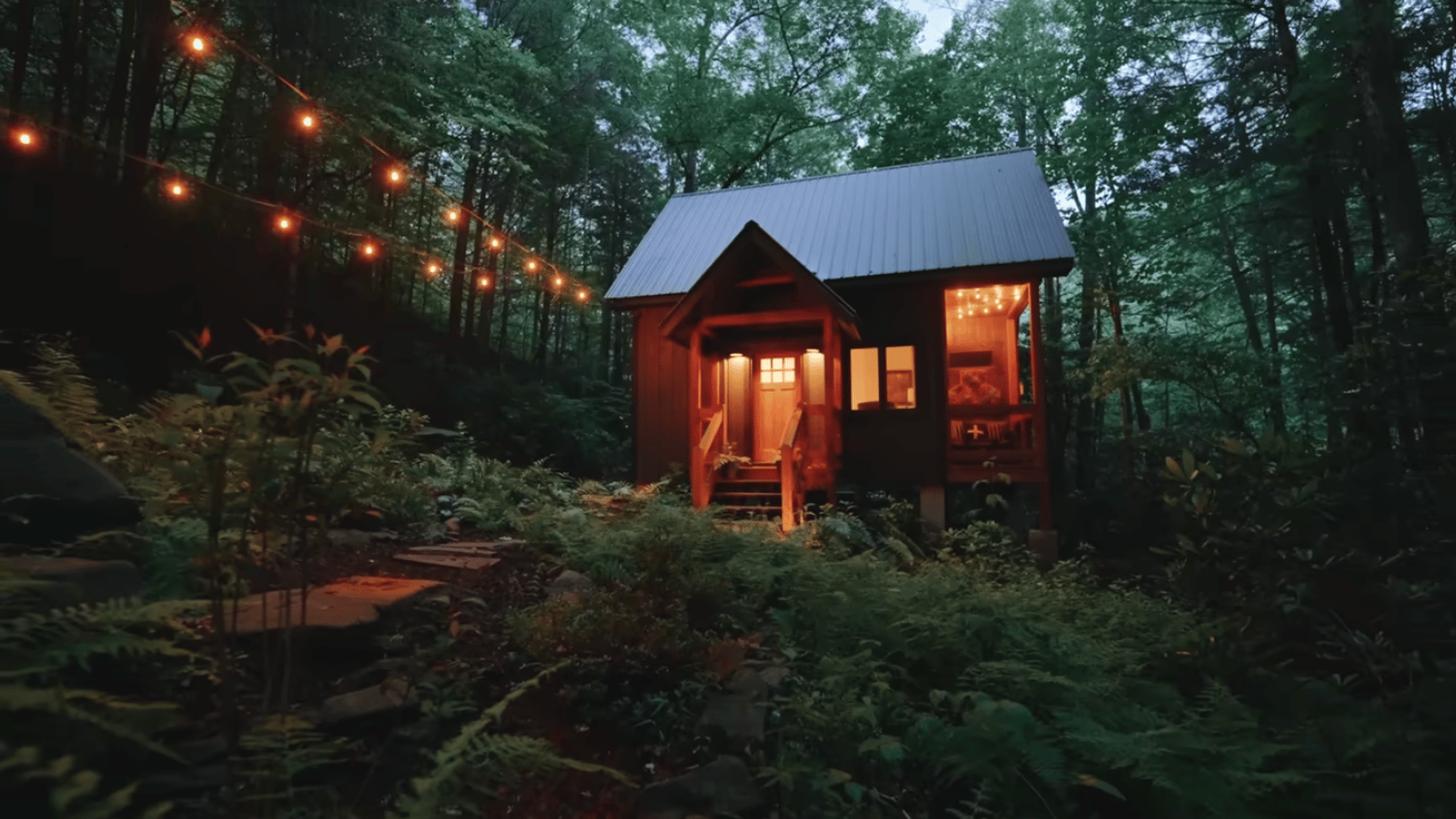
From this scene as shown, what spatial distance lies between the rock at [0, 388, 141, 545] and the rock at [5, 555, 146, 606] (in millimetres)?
287

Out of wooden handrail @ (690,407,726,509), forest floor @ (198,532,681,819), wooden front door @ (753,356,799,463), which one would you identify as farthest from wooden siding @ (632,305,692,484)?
forest floor @ (198,532,681,819)

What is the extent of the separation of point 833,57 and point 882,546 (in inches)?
747

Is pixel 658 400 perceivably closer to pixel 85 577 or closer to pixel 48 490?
pixel 48 490

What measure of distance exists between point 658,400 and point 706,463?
9.04ft

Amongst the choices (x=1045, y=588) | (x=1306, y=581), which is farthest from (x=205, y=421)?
(x=1045, y=588)

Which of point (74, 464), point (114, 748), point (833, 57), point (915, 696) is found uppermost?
point (833, 57)

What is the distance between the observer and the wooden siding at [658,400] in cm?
1212

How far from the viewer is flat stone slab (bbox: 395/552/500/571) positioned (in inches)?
207

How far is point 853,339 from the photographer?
37.2ft

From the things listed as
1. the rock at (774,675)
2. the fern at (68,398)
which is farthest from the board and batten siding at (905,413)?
the fern at (68,398)

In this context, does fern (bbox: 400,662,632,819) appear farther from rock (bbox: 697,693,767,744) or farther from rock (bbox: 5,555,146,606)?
rock (bbox: 5,555,146,606)

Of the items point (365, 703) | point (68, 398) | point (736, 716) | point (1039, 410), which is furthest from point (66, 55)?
point (1039, 410)

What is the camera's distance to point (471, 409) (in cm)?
1598

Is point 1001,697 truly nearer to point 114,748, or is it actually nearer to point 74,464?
point 114,748
